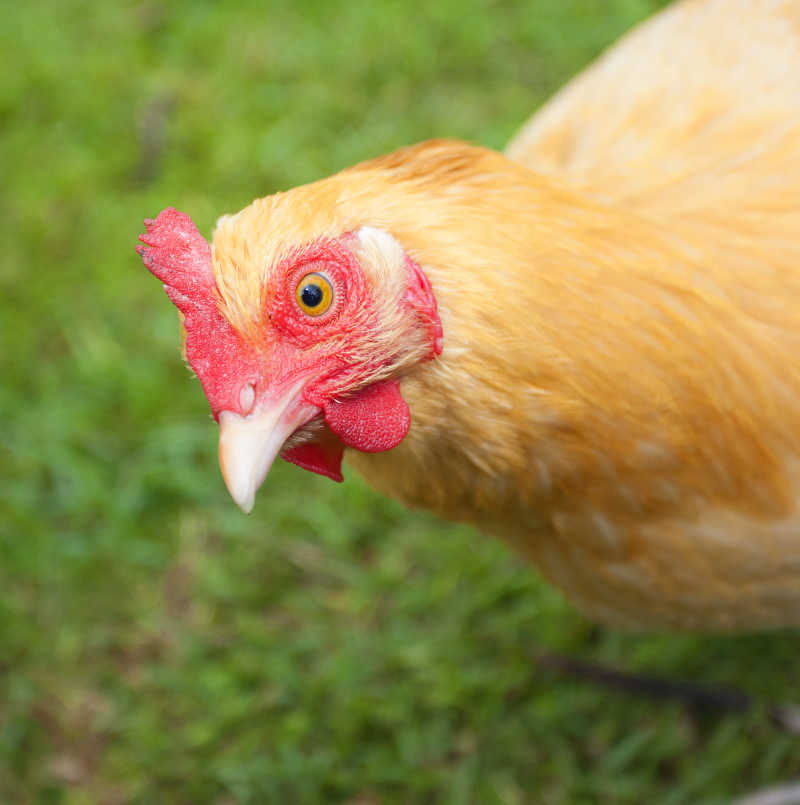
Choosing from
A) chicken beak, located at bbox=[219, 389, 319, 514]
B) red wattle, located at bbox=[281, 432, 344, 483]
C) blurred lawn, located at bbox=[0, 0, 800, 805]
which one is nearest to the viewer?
chicken beak, located at bbox=[219, 389, 319, 514]

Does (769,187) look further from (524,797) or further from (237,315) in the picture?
(524,797)

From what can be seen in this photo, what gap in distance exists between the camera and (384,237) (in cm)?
163

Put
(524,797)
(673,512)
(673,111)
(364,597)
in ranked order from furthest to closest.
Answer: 1. (364,597)
2. (524,797)
3. (673,111)
4. (673,512)

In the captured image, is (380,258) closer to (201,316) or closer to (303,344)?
(303,344)

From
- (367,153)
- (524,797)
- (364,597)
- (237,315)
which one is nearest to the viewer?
(237,315)

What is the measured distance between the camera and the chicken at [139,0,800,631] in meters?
1.63

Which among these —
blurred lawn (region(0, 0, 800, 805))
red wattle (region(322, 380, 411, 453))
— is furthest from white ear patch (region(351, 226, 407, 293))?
blurred lawn (region(0, 0, 800, 805))

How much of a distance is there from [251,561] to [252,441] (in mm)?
2097

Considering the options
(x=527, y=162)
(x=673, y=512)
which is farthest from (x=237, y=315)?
(x=527, y=162)

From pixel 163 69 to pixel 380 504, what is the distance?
2812mm

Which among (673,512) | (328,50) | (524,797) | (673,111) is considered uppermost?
(328,50)

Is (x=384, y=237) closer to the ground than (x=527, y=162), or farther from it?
closer to the ground

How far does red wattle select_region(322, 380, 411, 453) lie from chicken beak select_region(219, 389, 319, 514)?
76 mm

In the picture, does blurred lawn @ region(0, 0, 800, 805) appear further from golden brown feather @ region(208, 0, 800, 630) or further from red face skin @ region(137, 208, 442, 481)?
red face skin @ region(137, 208, 442, 481)
